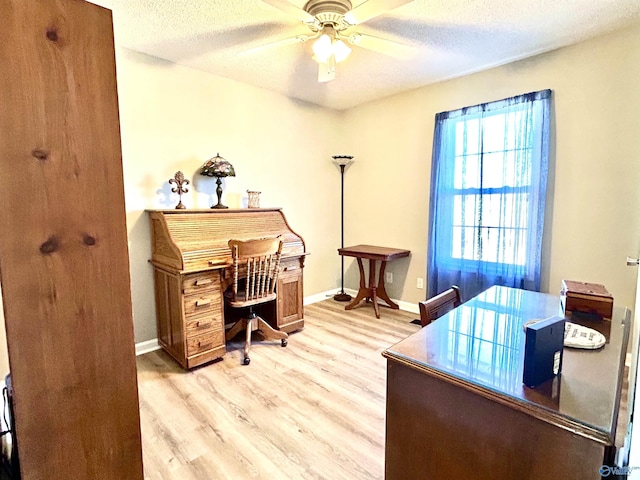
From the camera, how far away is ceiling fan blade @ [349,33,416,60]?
6.91 ft

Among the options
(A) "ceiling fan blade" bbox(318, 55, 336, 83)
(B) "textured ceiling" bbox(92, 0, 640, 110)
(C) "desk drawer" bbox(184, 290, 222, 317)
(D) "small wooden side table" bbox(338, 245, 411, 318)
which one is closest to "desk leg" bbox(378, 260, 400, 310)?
(D) "small wooden side table" bbox(338, 245, 411, 318)

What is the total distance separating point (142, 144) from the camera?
2.62 m

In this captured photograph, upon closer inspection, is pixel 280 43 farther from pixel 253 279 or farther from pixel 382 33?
pixel 253 279

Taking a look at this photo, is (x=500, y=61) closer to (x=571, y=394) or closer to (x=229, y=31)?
(x=229, y=31)

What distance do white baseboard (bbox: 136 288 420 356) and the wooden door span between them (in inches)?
79.3

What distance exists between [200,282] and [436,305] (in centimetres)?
167

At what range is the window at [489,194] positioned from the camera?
2.66 meters

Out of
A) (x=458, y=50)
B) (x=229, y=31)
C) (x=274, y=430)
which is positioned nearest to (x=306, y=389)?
(x=274, y=430)

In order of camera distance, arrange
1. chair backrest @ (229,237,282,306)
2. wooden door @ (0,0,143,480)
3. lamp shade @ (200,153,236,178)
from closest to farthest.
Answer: wooden door @ (0,0,143,480) → chair backrest @ (229,237,282,306) → lamp shade @ (200,153,236,178)

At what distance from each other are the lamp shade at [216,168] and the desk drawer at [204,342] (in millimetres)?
1324

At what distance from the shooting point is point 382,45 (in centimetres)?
227

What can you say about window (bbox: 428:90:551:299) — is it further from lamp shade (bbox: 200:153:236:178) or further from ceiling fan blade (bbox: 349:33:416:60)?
lamp shade (bbox: 200:153:236:178)

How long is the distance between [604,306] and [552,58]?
7.36 feet

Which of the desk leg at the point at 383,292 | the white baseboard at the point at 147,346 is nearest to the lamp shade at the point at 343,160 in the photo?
the desk leg at the point at 383,292
